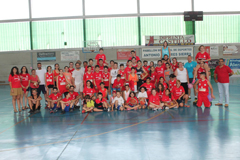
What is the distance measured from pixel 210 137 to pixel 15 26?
21809 mm

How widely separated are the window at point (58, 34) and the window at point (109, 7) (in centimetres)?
160

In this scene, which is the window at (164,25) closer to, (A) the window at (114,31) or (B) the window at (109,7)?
(A) the window at (114,31)

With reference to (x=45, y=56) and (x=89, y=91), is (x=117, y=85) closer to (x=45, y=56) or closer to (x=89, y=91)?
(x=89, y=91)

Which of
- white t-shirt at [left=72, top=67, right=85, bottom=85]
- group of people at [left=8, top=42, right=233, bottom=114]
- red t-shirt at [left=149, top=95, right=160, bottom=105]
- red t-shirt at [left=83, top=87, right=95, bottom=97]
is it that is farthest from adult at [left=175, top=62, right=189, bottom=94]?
white t-shirt at [left=72, top=67, right=85, bottom=85]

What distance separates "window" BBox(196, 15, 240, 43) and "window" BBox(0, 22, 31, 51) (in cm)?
1649

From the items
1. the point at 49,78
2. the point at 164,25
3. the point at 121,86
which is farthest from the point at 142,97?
the point at 164,25

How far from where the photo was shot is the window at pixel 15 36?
2162 cm

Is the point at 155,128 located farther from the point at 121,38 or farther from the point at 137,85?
the point at 121,38

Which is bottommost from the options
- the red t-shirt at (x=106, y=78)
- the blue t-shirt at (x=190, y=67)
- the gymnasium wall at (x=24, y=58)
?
the red t-shirt at (x=106, y=78)

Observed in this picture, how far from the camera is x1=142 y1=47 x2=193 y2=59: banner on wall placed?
68.2 feet

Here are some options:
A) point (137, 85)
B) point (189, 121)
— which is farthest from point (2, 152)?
point (137, 85)

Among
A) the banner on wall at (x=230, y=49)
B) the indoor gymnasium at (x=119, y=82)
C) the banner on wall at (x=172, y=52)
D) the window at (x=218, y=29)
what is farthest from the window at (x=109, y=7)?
the banner on wall at (x=230, y=49)

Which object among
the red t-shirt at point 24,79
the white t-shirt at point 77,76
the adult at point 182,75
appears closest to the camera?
the red t-shirt at point 24,79

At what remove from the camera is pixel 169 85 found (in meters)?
9.13
